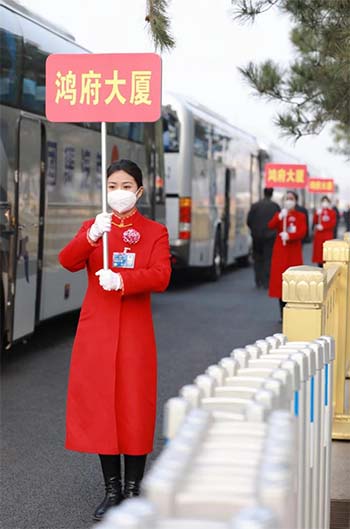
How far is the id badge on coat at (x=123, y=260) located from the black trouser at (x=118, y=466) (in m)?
0.92

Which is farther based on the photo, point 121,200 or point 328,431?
point 121,200

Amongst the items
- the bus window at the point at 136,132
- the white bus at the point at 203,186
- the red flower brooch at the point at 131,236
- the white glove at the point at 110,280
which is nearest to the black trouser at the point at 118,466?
the white glove at the point at 110,280

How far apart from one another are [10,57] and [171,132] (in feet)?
33.1

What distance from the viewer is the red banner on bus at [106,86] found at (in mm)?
5906

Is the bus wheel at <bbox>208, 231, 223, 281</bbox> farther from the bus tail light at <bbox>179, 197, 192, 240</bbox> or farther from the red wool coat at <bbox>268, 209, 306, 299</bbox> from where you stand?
the red wool coat at <bbox>268, 209, 306, 299</bbox>

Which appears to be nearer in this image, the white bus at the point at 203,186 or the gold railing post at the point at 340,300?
the gold railing post at the point at 340,300

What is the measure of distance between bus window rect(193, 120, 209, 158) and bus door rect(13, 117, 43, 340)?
33.4ft

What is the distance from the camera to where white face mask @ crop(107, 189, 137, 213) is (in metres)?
5.38

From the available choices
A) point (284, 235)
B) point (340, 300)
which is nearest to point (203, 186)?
point (284, 235)

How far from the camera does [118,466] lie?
5.51m

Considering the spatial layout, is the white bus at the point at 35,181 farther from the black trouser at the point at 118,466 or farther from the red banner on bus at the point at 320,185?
the red banner on bus at the point at 320,185

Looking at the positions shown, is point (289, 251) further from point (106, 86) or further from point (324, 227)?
point (106, 86)

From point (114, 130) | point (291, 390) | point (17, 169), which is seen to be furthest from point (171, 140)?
point (291, 390)

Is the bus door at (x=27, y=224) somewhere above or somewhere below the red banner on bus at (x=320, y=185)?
below
